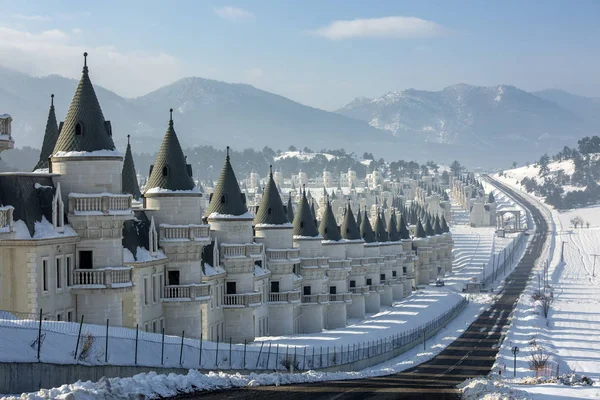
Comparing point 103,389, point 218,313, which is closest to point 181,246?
point 218,313

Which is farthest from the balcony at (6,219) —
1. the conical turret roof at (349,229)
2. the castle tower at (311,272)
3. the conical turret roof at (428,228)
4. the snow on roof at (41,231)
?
the conical turret roof at (428,228)

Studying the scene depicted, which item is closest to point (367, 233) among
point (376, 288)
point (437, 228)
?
point (376, 288)

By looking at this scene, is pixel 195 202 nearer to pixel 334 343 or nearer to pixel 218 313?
pixel 218 313

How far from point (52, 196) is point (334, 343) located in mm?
31058

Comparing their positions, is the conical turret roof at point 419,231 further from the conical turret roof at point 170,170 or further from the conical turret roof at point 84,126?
the conical turret roof at point 84,126

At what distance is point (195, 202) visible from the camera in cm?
5875

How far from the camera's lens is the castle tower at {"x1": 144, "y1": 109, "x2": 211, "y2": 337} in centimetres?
5794

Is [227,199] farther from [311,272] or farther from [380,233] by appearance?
[380,233]

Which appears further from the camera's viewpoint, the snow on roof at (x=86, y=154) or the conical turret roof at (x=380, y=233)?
the conical turret roof at (x=380, y=233)

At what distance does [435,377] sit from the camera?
190 ft

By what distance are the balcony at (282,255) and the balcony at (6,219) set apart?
37.2 meters

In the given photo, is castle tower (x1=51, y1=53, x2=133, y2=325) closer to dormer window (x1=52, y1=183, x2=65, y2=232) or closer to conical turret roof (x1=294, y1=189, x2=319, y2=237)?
dormer window (x1=52, y1=183, x2=65, y2=232)

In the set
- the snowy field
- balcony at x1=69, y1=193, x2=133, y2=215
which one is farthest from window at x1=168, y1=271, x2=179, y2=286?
the snowy field

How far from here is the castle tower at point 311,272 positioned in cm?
8711
